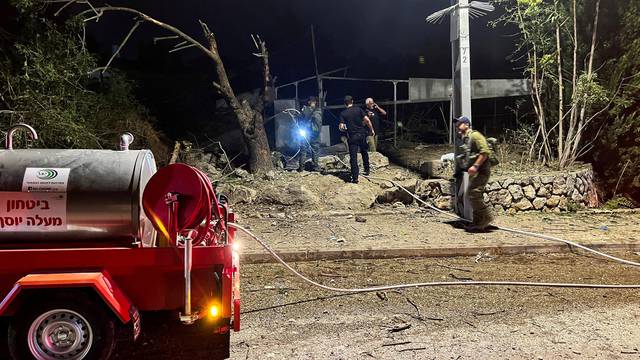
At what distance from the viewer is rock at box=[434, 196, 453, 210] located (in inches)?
391

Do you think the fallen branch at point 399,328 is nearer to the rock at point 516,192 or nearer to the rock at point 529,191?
the rock at point 516,192

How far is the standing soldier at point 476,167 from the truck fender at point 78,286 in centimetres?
569

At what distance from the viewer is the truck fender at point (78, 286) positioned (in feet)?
10.8

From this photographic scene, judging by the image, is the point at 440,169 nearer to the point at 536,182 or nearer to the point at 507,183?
the point at 507,183

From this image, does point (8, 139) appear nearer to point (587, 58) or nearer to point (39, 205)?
point (39, 205)

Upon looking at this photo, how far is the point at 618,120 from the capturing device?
1056 cm

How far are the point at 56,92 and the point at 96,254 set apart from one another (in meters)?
6.97

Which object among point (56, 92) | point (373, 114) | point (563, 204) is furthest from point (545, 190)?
point (56, 92)

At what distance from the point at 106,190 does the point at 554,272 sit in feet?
17.3

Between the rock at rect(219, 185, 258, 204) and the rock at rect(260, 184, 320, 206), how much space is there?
0.71 feet

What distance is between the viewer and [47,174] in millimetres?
3568

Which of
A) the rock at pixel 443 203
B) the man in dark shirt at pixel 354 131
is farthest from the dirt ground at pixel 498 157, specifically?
the man in dark shirt at pixel 354 131

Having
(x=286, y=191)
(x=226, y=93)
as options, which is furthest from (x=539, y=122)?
(x=226, y=93)

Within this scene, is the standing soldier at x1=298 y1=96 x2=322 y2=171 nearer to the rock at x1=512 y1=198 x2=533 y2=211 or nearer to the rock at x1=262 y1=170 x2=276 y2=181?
the rock at x1=262 y1=170 x2=276 y2=181
